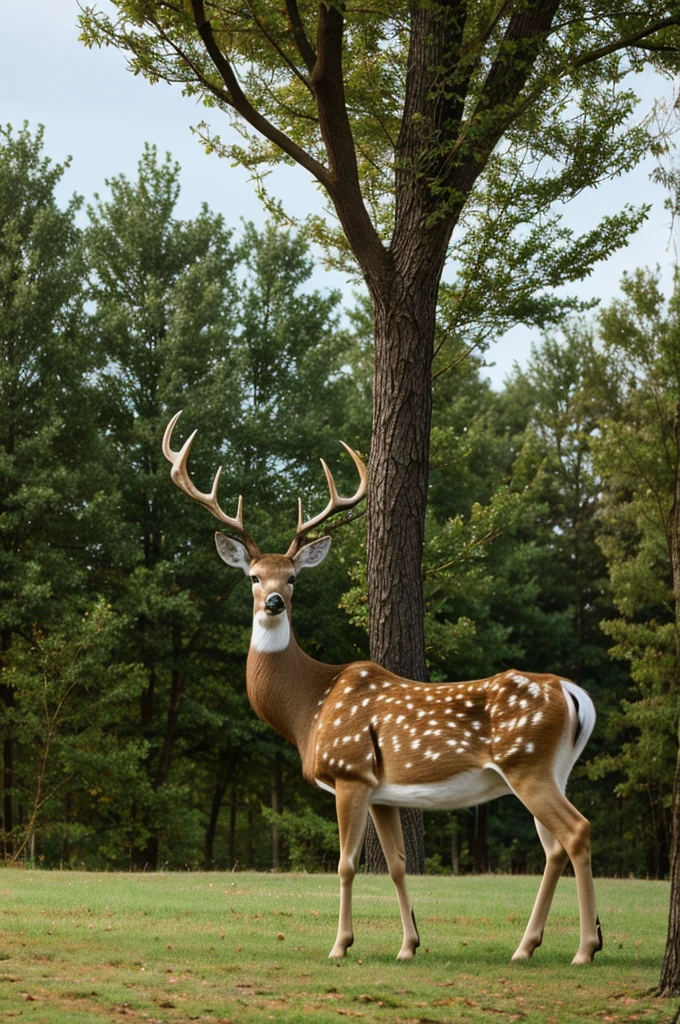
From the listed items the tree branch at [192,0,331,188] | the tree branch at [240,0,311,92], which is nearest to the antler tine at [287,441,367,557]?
the tree branch at [192,0,331,188]

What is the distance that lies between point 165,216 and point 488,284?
43.9 ft

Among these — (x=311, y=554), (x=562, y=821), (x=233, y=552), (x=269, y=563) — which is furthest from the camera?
(x=311, y=554)

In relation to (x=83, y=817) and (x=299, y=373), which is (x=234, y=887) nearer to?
(x=299, y=373)

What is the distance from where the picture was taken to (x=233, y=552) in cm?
841

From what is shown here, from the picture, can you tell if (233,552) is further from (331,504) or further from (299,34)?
(299,34)

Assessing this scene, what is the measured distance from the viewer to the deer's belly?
7.27 meters

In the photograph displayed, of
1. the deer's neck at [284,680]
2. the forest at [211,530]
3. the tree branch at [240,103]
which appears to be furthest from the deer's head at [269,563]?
the forest at [211,530]

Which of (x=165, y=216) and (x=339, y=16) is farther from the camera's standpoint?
(x=165, y=216)

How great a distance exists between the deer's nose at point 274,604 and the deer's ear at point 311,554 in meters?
0.32

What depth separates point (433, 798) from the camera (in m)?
7.30

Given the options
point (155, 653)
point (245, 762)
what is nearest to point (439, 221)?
point (155, 653)

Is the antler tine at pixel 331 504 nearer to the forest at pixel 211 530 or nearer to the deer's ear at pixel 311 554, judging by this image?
the deer's ear at pixel 311 554

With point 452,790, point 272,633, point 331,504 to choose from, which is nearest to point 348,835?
point 452,790

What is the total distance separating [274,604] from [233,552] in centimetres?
63
